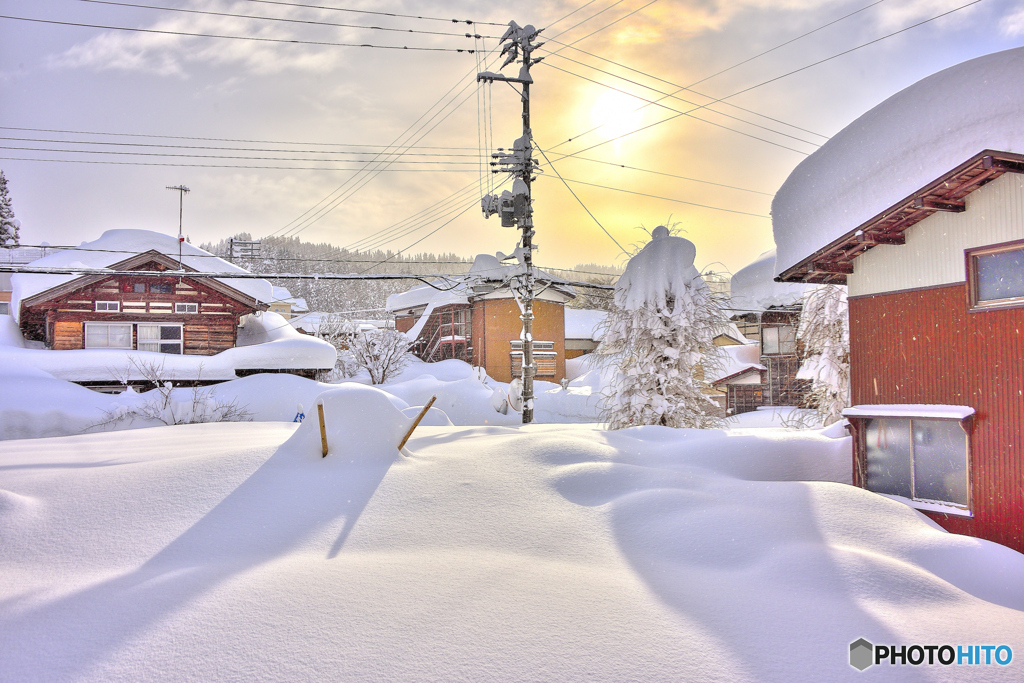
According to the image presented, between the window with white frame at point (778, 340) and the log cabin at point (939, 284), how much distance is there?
2306cm

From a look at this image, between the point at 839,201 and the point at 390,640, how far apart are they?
423 inches

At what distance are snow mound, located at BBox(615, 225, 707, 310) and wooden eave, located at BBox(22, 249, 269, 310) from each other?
59.8 ft

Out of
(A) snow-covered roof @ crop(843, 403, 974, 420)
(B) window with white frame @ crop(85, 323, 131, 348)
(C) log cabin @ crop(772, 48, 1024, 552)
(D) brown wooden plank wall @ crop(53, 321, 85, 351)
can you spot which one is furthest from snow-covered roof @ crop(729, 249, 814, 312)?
(D) brown wooden plank wall @ crop(53, 321, 85, 351)

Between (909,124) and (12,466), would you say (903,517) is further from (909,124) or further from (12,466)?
(12,466)

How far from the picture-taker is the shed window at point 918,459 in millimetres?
8828

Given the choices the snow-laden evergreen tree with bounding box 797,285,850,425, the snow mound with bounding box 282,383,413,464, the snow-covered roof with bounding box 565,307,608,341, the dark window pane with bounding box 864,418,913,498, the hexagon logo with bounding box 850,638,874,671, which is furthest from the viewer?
the snow-covered roof with bounding box 565,307,608,341

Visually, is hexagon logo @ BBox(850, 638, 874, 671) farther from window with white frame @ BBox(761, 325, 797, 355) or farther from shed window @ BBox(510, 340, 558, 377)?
window with white frame @ BBox(761, 325, 797, 355)

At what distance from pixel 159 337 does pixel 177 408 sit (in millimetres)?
7436

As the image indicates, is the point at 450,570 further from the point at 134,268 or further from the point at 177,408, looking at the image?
the point at 134,268

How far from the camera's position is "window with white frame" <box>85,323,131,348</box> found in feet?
→ 78.9

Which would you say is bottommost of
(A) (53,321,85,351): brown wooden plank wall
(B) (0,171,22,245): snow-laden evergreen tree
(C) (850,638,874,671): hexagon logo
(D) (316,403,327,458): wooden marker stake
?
(C) (850,638,874,671): hexagon logo

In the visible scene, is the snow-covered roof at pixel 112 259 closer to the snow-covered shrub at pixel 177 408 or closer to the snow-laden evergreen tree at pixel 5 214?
the snow-covered shrub at pixel 177 408

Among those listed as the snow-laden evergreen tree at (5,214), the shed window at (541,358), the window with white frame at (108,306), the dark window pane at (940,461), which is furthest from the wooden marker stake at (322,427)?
the snow-laden evergreen tree at (5,214)

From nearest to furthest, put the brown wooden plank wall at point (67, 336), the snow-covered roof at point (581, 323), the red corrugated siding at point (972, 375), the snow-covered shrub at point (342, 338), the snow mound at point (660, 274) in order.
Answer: the red corrugated siding at point (972, 375) → the snow mound at point (660, 274) → the brown wooden plank wall at point (67, 336) → the snow-covered shrub at point (342, 338) → the snow-covered roof at point (581, 323)
